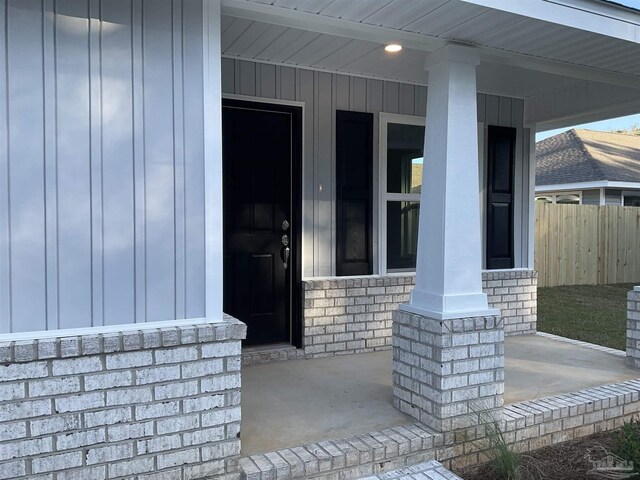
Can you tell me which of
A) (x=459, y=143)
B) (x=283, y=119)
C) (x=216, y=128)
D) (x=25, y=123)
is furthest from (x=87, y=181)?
(x=283, y=119)

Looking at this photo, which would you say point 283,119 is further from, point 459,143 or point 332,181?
point 459,143

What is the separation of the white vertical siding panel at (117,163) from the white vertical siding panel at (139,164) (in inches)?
0.7

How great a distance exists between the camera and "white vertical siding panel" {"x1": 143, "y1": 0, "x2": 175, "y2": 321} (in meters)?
2.42

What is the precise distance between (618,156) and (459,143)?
52.4 feet

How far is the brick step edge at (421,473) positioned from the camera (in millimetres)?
2736

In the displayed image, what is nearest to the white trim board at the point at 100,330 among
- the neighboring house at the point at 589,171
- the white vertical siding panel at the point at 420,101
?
the white vertical siding panel at the point at 420,101

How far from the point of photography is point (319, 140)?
181 inches

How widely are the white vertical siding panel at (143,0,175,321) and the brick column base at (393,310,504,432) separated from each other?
154 cm

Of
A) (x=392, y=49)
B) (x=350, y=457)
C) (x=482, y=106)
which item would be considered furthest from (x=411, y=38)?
(x=482, y=106)

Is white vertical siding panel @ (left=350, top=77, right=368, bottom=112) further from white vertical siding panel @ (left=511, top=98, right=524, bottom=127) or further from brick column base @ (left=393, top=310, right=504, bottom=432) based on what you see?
brick column base @ (left=393, top=310, right=504, bottom=432)

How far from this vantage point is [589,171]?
48.5ft

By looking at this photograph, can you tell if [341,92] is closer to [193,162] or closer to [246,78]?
[246,78]

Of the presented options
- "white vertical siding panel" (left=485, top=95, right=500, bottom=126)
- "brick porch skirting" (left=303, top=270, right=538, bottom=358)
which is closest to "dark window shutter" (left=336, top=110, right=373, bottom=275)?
"brick porch skirting" (left=303, top=270, right=538, bottom=358)

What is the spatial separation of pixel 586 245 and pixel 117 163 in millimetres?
11369
